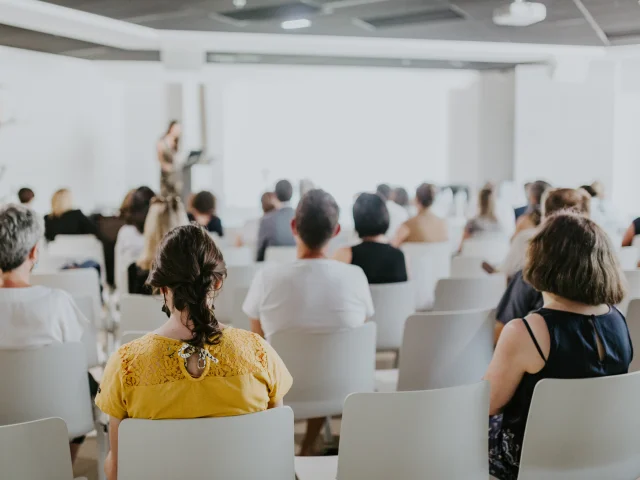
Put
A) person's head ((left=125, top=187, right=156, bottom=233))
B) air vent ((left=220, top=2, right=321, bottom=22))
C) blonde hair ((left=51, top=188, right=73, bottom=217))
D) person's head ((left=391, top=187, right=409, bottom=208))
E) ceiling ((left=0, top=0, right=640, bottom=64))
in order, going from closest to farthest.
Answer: person's head ((left=125, top=187, right=156, bottom=233)), blonde hair ((left=51, top=188, right=73, bottom=217)), ceiling ((left=0, top=0, right=640, bottom=64)), air vent ((left=220, top=2, right=321, bottom=22)), person's head ((left=391, top=187, right=409, bottom=208))

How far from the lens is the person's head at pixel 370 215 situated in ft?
13.6

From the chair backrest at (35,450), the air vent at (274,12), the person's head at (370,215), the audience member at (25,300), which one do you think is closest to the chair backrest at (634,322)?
the person's head at (370,215)

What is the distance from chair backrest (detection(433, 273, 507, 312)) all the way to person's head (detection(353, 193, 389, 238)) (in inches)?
18.5

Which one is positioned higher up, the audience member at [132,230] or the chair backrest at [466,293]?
the audience member at [132,230]

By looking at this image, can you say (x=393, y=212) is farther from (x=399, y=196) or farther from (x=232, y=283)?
(x=232, y=283)

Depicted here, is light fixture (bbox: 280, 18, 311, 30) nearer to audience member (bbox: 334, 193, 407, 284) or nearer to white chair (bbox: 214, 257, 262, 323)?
white chair (bbox: 214, 257, 262, 323)

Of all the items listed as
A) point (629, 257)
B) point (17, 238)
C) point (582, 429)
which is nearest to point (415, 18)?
point (629, 257)

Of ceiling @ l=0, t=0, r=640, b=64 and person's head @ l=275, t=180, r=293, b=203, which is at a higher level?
ceiling @ l=0, t=0, r=640, b=64

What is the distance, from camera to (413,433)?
1.93 m

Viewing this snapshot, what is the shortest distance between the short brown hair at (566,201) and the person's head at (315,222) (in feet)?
3.99

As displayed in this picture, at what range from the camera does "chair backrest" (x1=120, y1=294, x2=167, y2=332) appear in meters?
3.50

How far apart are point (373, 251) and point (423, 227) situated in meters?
1.85

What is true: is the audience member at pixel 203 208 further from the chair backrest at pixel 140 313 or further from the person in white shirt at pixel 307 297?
the person in white shirt at pixel 307 297

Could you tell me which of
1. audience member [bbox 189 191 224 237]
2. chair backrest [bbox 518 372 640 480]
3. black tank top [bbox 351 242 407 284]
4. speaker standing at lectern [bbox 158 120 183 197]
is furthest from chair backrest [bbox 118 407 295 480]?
speaker standing at lectern [bbox 158 120 183 197]
